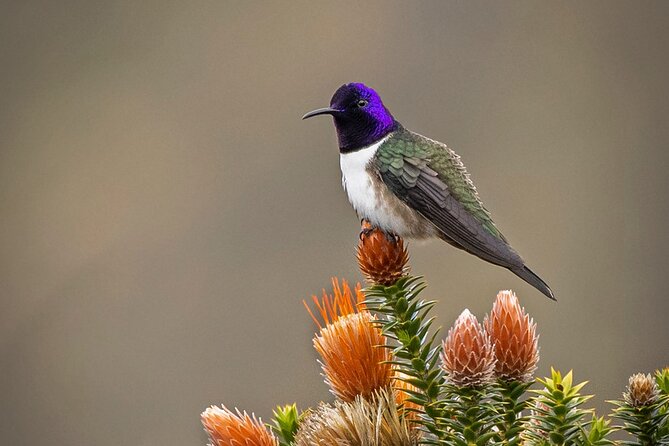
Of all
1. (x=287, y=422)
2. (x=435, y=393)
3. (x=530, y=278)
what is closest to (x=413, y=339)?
(x=435, y=393)

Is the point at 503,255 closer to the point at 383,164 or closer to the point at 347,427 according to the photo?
the point at 383,164

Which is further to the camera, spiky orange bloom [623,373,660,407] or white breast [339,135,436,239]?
white breast [339,135,436,239]

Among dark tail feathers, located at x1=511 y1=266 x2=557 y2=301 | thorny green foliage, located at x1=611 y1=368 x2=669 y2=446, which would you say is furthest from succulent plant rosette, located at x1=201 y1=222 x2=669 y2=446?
dark tail feathers, located at x1=511 y1=266 x2=557 y2=301

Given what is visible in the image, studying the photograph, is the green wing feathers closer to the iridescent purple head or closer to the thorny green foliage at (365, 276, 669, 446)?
the iridescent purple head

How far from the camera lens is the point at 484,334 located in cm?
88

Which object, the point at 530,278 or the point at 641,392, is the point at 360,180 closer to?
the point at 530,278

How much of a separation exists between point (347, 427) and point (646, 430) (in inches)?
11.0

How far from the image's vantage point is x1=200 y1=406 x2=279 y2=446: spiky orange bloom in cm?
87

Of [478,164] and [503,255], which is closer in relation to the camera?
[503,255]

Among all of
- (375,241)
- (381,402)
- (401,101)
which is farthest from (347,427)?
(401,101)

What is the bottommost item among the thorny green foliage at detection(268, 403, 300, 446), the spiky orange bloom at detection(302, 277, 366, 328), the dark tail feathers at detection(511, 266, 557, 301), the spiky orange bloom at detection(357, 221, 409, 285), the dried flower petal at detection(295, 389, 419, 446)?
the dried flower petal at detection(295, 389, 419, 446)

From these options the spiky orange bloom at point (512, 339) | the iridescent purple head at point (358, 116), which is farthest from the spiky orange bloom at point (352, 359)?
the iridescent purple head at point (358, 116)

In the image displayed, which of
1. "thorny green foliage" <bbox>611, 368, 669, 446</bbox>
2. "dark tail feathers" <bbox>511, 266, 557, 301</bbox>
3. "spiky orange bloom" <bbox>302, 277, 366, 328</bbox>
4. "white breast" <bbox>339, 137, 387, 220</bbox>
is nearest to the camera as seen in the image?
"thorny green foliage" <bbox>611, 368, 669, 446</bbox>

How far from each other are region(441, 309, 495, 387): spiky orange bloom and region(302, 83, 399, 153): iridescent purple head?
918 mm
